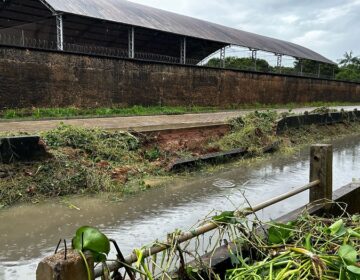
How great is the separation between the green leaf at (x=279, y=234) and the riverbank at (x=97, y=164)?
3807 millimetres

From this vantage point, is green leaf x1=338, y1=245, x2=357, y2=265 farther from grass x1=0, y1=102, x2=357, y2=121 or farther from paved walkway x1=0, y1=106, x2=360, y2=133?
grass x1=0, y1=102, x2=357, y2=121

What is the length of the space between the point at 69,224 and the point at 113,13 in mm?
16330

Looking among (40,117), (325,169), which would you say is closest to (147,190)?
(325,169)

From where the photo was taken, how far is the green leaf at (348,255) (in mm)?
1962

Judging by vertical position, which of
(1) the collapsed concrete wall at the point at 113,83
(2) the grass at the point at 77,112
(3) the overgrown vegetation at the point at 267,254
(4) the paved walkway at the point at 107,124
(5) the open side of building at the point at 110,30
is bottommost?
(3) the overgrown vegetation at the point at 267,254

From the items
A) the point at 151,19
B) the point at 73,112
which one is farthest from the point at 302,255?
the point at 151,19

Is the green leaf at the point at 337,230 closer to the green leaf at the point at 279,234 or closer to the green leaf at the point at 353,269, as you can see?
the green leaf at the point at 279,234

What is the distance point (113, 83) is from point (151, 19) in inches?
332

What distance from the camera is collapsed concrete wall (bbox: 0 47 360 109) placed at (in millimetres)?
12406

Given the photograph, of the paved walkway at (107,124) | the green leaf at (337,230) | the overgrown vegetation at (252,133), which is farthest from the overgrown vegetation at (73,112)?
the green leaf at (337,230)

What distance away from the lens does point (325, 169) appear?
405 centimetres

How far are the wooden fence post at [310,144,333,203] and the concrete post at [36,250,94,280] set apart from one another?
2.98 m

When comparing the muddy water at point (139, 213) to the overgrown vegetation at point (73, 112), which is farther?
the overgrown vegetation at point (73, 112)

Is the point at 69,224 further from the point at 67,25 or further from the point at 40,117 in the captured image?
the point at 67,25
